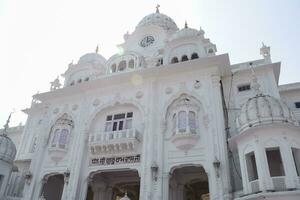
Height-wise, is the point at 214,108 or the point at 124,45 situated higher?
the point at 124,45

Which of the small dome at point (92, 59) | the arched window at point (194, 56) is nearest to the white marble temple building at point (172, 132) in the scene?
the arched window at point (194, 56)

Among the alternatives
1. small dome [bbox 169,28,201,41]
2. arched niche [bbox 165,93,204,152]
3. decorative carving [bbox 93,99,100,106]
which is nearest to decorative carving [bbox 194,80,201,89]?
arched niche [bbox 165,93,204,152]

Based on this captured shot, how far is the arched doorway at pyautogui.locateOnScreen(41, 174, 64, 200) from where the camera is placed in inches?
936

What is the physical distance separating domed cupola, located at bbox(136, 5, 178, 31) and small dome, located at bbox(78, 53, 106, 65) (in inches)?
271

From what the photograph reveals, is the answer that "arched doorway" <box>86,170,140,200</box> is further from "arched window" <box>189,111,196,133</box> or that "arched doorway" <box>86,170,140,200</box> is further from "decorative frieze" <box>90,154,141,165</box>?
"arched window" <box>189,111,196,133</box>

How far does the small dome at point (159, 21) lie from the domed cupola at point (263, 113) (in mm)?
18002

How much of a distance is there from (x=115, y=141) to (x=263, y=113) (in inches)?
416

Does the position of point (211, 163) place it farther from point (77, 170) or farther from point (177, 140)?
point (77, 170)

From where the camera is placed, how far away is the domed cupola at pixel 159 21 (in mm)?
32625

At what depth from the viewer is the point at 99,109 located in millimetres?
23172

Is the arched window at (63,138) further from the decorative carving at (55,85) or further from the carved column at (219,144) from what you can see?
the carved column at (219,144)

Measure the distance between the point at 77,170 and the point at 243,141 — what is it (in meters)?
12.5

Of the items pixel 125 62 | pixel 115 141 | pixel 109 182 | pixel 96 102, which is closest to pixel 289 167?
pixel 115 141

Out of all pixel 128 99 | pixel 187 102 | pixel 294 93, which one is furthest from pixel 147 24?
pixel 294 93
